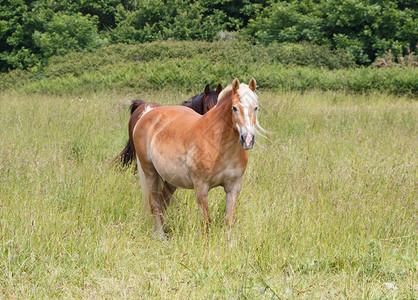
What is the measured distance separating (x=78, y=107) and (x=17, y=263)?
6.87 m

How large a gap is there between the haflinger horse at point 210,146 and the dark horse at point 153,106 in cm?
93

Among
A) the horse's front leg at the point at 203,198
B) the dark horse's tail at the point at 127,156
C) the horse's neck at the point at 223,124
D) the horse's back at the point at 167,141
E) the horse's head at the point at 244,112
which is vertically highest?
the horse's head at the point at 244,112

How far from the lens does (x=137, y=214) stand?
459 cm

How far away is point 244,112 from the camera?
11.5ft

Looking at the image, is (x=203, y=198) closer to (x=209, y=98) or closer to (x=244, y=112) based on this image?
(x=244, y=112)

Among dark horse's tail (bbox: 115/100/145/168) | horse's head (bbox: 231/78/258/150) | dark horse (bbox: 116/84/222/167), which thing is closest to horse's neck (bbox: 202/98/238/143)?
horse's head (bbox: 231/78/258/150)

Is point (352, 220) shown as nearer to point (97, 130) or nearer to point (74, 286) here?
point (74, 286)

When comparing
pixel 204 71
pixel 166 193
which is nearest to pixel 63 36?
pixel 204 71

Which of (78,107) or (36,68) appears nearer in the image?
(78,107)

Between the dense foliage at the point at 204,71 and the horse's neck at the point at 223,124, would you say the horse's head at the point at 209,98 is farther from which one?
the dense foliage at the point at 204,71

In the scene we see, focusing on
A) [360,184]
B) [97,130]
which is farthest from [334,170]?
[97,130]

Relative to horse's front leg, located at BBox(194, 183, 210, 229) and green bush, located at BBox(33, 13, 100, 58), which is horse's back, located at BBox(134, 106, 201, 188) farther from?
green bush, located at BBox(33, 13, 100, 58)

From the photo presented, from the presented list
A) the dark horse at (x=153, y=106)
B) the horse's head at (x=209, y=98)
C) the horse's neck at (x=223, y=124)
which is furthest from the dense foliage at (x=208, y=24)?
the horse's neck at (x=223, y=124)

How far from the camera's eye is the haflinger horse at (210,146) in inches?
141
